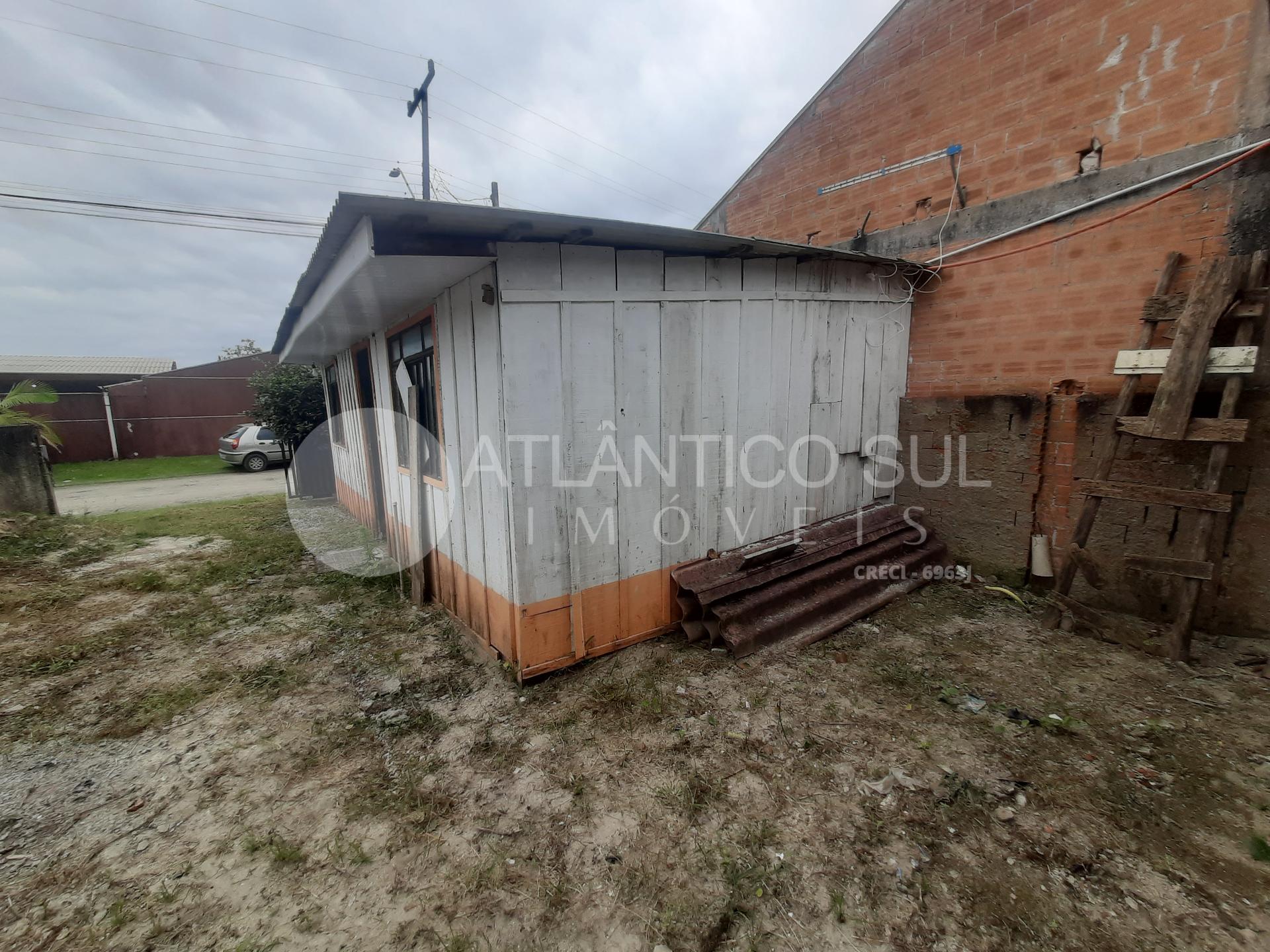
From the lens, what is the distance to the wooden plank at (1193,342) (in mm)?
3219

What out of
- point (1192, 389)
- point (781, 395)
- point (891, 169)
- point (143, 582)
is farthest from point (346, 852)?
point (891, 169)

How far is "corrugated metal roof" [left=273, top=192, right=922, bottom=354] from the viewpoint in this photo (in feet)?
8.07

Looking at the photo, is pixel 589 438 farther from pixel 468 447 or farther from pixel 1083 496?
pixel 1083 496

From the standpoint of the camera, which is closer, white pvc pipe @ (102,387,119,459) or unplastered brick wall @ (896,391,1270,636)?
unplastered brick wall @ (896,391,1270,636)

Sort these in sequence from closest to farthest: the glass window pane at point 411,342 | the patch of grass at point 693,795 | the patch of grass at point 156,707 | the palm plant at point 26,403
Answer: the patch of grass at point 693,795, the patch of grass at point 156,707, the glass window pane at point 411,342, the palm plant at point 26,403

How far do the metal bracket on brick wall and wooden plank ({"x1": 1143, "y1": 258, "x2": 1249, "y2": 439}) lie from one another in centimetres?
236

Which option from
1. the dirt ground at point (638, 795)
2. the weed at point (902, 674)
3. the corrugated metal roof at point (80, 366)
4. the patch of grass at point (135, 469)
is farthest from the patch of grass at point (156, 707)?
the corrugated metal roof at point (80, 366)

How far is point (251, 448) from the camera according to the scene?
14.8m

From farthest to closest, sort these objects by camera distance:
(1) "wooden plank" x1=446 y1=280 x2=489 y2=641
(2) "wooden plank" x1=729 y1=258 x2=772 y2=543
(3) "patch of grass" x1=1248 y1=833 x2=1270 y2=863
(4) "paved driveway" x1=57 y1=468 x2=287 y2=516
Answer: (4) "paved driveway" x1=57 y1=468 x2=287 y2=516
(2) "wooden plank" x1=729 y1=258 x2=772 y2=543
(1) "wooden plank" x1=446 y1=280 x2=489 y2=641
(3) "patch of grass" x1=1248 y1=833 x2=1270 y2=863

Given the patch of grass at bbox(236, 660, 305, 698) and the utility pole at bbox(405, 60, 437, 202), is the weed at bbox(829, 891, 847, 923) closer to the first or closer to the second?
the patch of grass at bbox(236, 660, 305, 698)

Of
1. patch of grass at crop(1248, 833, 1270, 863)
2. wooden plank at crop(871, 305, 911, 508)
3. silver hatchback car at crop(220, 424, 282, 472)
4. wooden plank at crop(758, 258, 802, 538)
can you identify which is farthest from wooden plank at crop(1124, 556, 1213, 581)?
silver hatchback car at crop(220, 424, 282, 472)

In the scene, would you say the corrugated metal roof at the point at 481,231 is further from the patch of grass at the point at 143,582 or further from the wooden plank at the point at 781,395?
the patch of grass at the point at 143,582

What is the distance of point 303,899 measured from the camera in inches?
77.4

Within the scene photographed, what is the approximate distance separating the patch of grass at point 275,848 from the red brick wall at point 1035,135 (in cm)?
601
